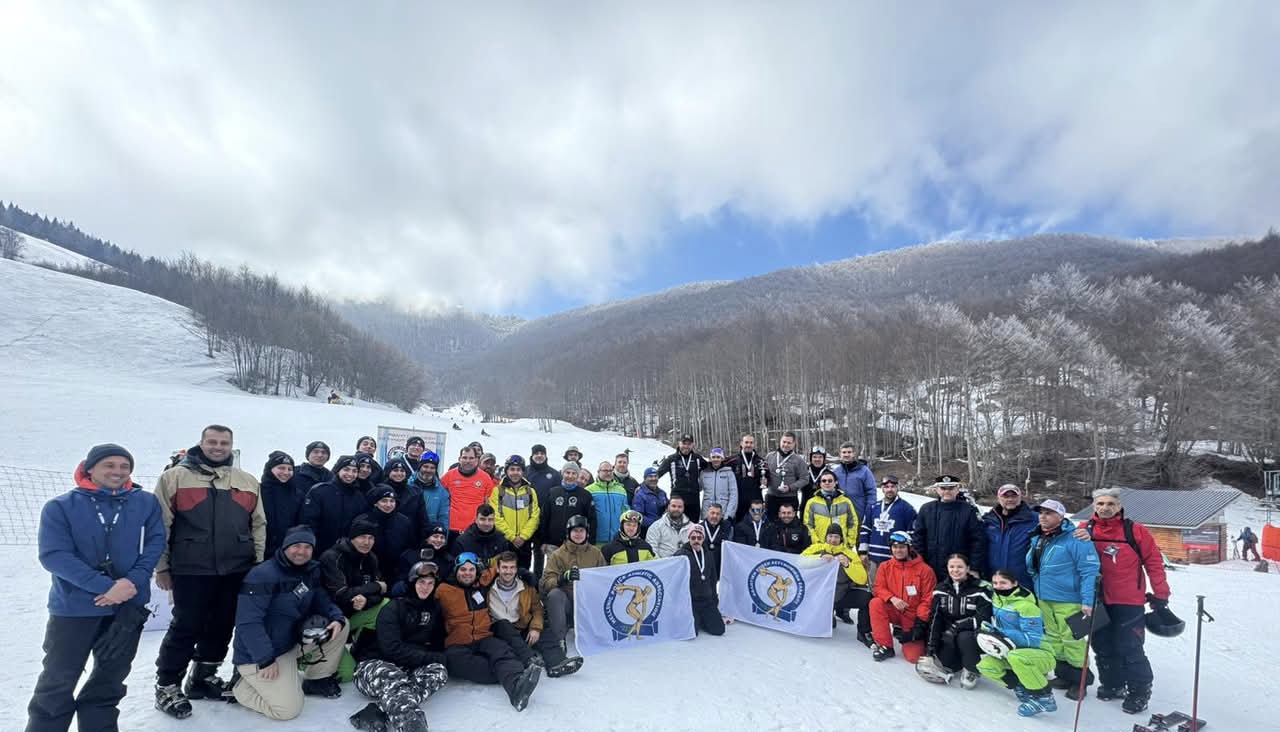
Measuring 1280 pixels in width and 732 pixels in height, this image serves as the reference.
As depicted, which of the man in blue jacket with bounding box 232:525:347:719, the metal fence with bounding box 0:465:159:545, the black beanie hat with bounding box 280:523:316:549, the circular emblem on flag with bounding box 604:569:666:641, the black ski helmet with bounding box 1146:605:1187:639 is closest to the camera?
the man in blue jacket with bounding box 232:525:347:719

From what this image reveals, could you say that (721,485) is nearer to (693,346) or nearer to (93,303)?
(693,346)

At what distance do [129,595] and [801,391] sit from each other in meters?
49.9

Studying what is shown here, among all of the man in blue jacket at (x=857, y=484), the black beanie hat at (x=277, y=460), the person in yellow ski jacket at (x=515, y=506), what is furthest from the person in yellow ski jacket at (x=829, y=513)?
the black beanie hat at (x=277, y=460)

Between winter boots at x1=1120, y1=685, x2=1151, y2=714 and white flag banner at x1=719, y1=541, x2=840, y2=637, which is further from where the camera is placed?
white flag banner at x1=719, y1=541, x2=840, y2=637

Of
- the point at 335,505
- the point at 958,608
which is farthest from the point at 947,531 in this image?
the point at 335,505

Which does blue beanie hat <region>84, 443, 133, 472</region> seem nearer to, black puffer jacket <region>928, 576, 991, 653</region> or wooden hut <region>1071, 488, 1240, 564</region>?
black puffer jacket <region>928, 576, 991, 653</region>

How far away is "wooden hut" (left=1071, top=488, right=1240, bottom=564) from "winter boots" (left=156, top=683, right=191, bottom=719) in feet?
80.6

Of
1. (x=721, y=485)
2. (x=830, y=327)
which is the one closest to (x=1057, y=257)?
(x=830, y=327)

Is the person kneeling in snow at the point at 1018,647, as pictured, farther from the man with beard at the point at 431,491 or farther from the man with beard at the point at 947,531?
the man with beard at the point at 431,491

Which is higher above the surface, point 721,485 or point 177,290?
point 177,290

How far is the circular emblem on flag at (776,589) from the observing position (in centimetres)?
695

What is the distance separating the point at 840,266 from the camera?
143 m

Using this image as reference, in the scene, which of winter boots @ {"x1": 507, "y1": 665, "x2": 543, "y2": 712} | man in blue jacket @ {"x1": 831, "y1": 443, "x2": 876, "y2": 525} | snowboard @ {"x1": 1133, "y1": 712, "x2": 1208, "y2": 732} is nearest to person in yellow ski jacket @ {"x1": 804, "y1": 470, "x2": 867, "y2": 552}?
man in blue jacket @ {"x1": 831, "y1": 443, "x2": 876, "y2": 525}

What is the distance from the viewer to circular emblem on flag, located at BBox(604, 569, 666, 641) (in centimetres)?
641
